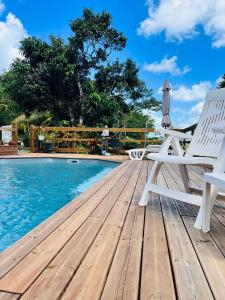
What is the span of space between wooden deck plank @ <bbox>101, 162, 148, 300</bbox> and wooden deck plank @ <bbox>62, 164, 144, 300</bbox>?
3 cm

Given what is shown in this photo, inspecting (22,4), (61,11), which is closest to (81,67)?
(61,11)

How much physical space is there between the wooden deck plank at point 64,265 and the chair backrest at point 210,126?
112cm

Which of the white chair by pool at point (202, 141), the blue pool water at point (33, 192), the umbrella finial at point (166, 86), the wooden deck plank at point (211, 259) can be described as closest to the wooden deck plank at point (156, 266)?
the wooden deck plank at point (211, 259)

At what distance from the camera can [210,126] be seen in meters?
2.51

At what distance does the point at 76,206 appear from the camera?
2.48m

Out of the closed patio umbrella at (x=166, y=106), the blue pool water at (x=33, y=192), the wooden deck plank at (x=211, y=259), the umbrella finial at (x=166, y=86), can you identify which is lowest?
the blue pool water at (x=33, y=192)

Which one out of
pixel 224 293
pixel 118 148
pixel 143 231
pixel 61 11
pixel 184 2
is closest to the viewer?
pixel 224 293

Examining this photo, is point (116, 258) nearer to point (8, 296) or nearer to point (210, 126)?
point (8, 296)

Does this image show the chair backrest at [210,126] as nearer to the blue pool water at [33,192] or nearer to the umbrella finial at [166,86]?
the blue pool water at [33,192]

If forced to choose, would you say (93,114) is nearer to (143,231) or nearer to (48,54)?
(48,54)

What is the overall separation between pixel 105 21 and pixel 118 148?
7165mm

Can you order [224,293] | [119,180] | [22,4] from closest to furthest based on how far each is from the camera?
[224,293]
[119,180]
[22,4]

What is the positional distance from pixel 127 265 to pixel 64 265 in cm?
28

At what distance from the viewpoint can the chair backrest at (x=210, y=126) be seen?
2.42 m
